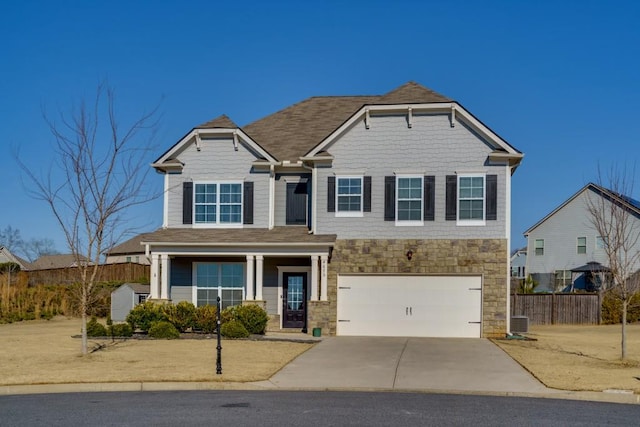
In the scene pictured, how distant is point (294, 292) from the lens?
90.5ft

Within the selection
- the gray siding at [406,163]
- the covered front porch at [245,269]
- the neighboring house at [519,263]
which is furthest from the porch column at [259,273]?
the neighboring house at [519,263]

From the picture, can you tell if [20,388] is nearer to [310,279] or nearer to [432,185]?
[310,279]

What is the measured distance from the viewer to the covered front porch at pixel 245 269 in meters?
25.9

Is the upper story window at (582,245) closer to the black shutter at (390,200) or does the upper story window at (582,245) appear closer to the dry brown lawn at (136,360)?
the black shutter at (390,200)

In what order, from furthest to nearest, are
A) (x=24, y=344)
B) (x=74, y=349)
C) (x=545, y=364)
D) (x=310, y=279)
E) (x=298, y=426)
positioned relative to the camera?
(x=310, y=279) < (x=24, y=344) < (x=74, y=349) < (x=545, y=364) < (x=298, y=426)

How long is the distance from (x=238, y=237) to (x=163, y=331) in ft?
14.6

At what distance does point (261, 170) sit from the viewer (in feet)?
90.1

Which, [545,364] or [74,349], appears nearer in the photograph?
[545,364]

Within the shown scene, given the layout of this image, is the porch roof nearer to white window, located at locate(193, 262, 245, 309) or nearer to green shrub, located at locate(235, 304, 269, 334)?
white window, located at locate(193, 262, 245, 309)

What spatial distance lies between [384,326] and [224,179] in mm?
8045

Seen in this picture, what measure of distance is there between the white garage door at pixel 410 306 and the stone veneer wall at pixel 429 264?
0.28 m

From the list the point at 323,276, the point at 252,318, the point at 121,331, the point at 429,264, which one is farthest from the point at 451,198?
the point at 121,331

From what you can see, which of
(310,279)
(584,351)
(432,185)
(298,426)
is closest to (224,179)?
(310,279)

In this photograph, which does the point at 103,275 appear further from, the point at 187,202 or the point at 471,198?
the point at 471,198
